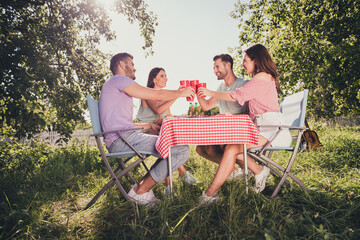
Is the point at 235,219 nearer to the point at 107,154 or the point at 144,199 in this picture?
the point at 144,199

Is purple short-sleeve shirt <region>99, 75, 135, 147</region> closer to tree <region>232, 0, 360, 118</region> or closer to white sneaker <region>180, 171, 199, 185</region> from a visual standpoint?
white sneaker <region>180, 171, 199, 185</region>

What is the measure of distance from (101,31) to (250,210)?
15.9 feet

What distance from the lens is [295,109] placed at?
2.56 metres

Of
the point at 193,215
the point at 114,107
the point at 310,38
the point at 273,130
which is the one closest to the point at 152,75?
the point at 114,107

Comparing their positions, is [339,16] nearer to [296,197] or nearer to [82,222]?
[296,197]

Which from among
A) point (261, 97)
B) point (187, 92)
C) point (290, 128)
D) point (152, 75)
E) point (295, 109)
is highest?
point (152, 75)

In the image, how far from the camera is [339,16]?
28.1ft

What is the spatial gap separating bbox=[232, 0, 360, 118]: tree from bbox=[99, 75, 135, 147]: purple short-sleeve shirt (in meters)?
5.11

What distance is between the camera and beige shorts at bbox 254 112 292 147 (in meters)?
2.34

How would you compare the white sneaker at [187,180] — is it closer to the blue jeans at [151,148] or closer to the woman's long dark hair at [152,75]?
the blue jeans at [151,148]

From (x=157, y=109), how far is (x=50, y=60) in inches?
→ 91.5

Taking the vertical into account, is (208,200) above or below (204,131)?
below

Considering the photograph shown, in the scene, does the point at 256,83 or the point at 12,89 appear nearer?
the point at 256,83

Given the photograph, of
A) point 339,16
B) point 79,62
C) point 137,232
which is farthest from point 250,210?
point 339,16
